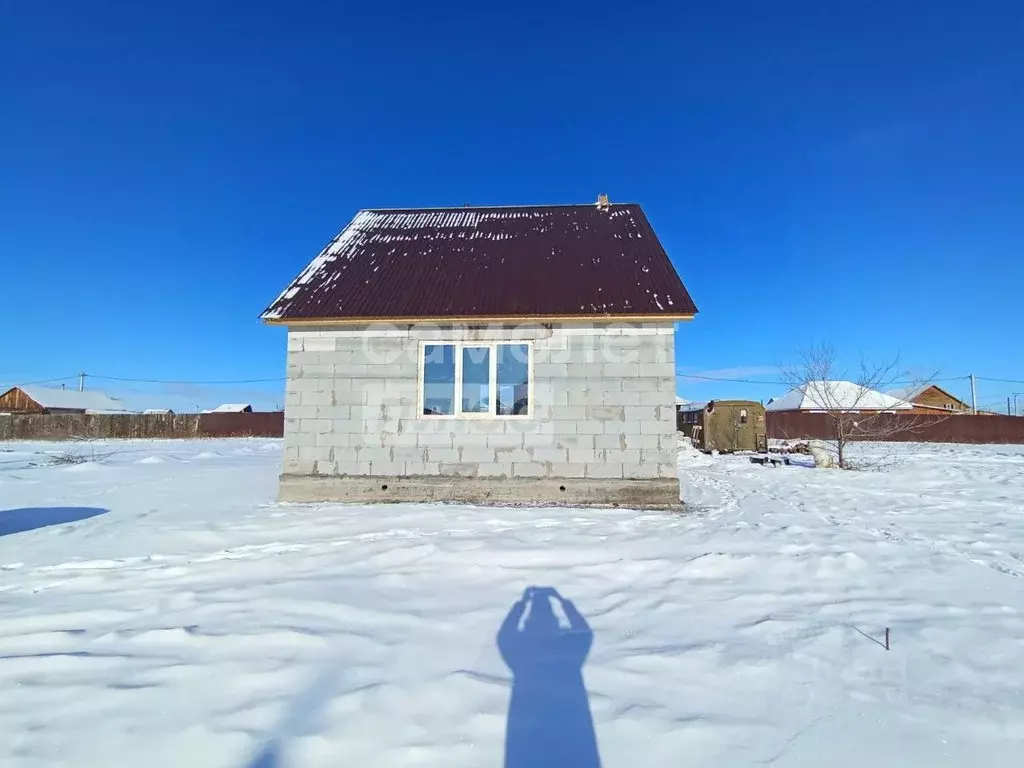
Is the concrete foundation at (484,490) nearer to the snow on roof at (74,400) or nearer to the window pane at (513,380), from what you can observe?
the window pane at (513,380)

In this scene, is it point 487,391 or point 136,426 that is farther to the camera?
point 136,426

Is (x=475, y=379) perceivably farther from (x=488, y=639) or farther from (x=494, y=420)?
(x=488, y=639)

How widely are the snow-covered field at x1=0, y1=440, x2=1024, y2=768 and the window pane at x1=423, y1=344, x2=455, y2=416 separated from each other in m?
2.02

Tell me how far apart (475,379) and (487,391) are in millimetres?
289

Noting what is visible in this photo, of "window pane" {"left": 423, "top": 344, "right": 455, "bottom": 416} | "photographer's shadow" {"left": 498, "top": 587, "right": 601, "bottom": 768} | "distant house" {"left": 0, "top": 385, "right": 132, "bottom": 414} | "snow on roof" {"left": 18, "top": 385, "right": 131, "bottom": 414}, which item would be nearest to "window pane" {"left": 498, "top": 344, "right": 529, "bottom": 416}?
"window pane" {"left": 423, "top": 344, "right": 455, "bottom": 416}

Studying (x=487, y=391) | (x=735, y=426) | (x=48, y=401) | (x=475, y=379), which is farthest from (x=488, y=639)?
(x=48, y=401)

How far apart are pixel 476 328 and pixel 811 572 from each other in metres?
5.83

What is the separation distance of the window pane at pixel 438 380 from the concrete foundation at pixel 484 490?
1.11 metres

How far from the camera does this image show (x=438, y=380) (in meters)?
9.31

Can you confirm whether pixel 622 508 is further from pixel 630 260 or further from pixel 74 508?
pixel 74 508

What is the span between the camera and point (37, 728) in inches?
109

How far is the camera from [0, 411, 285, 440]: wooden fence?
3319 cm

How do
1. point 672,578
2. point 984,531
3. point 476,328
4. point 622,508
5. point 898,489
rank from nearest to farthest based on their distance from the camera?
point 672,578
point 984,531
point 622,508
point 476,328
point 898,489

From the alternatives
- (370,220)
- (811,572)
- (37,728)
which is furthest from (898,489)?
(37,728)
